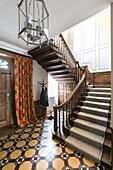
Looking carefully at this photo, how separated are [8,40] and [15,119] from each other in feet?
8.33

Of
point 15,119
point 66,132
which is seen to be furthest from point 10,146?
point 66,132

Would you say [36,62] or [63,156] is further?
[36,62]

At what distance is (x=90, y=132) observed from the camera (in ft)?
6.38

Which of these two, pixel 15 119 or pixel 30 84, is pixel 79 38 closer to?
pixel 30 84

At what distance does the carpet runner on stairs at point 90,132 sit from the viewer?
1620mm

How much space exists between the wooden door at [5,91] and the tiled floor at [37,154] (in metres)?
0.55

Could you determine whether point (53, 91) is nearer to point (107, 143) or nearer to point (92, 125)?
point (92, 125)

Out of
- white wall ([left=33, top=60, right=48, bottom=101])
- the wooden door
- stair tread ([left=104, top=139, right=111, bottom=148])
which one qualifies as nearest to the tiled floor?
stair tread ([left=104, top=139, right=111, bottom=148])

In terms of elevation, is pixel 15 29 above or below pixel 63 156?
above

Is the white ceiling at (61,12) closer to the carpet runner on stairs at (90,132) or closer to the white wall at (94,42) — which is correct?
the carpet runner on stairs at (90,132)

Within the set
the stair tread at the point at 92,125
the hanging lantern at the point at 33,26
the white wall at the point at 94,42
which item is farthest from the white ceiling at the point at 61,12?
the white wall at the point at 94,42

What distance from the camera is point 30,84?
3.14 m

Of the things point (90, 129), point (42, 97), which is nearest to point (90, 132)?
point (90, 129)

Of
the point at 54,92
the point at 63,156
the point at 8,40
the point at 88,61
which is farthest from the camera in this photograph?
the point at 54,92
